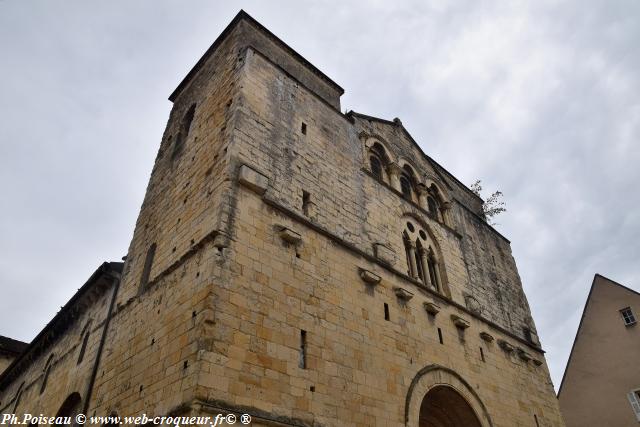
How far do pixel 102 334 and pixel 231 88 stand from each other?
6104mm

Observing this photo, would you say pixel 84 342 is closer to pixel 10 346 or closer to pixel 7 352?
pixel 7 352

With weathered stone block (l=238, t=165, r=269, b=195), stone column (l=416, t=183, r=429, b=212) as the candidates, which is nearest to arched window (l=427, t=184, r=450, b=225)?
stone column (l=416, t=183, r=429, b=212)

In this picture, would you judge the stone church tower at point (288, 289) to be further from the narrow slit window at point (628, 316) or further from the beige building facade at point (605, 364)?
the narrow slit window at point (628, 316)

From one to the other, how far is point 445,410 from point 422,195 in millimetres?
6262

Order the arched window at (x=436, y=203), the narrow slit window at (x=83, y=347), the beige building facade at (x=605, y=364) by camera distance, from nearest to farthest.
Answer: the narrow slit window at (x=83, y=347) → the arched window at (x=436, y=203) → the beige building facade at (x=605, y=364)

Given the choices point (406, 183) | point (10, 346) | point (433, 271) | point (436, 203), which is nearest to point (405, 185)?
point (406, 183)

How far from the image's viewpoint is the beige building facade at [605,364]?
1645 centimetres

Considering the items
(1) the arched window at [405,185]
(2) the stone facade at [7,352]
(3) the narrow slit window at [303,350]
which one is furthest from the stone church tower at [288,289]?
(2) the stone facade at [7,352]

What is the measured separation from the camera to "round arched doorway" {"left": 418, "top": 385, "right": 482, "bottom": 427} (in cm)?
1011

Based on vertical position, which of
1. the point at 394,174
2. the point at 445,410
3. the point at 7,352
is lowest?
the point at 445,410

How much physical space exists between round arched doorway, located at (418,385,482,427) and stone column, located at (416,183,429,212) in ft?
18.6

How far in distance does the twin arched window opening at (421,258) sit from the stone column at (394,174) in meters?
1.22

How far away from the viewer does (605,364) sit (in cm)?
1747

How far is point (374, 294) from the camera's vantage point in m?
9.61
